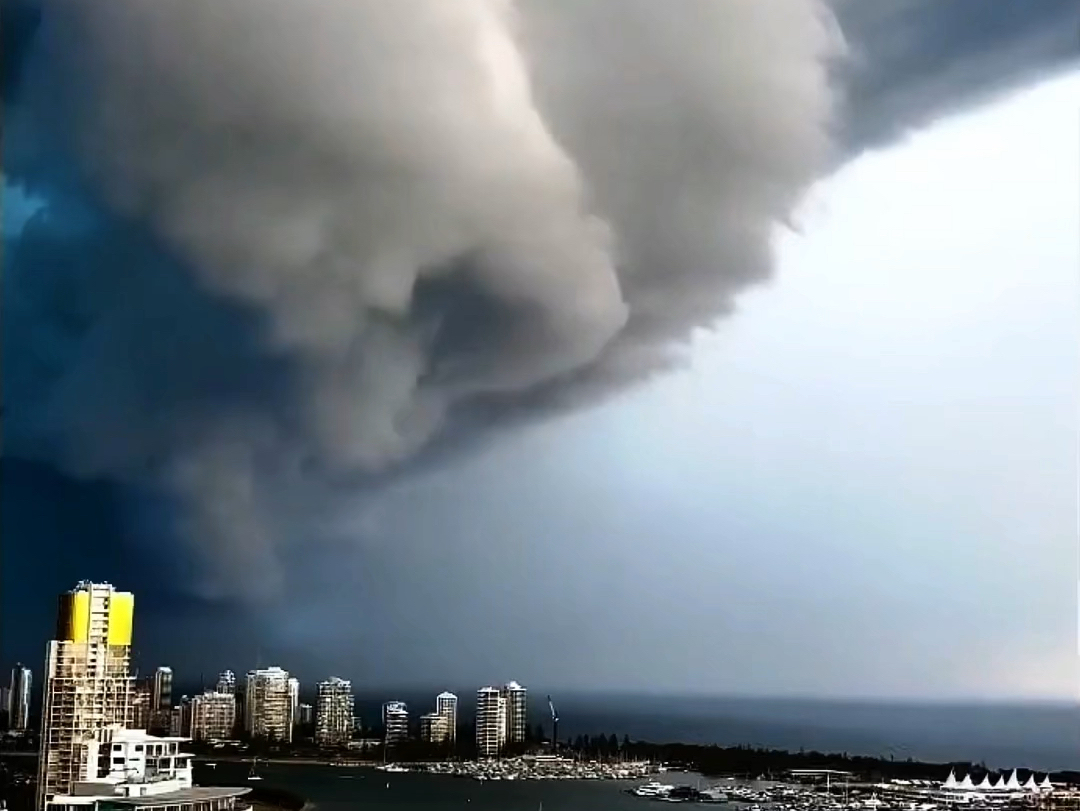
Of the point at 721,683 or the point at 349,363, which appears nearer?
the point at 721,683

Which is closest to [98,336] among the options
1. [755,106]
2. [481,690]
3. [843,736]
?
[481,690]

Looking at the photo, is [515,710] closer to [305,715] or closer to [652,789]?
[652,789]

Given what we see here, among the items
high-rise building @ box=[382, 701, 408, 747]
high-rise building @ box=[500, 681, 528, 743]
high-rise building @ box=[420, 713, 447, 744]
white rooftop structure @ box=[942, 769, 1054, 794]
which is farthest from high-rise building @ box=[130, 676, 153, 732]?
white rooftop structure @ box=[942, 769, 1054, 794]

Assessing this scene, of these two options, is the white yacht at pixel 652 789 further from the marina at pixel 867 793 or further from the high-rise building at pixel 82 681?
the high-rise building at pixel 82 681

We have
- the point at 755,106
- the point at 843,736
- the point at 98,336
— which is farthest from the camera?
the point at 98,336

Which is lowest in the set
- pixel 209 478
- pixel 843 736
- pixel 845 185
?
pixel 843 736

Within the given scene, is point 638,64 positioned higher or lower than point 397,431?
higher

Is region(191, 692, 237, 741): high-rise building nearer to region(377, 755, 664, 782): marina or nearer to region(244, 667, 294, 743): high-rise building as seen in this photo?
region(244, 667, 294, 743): high-rise building

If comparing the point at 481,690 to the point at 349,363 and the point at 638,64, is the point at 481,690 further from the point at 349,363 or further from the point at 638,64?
the point at 638,64

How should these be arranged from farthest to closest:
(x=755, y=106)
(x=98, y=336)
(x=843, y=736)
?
1. (x=98, y=336)
2. (x=755, y=106)
3. (x=843, y=736)
